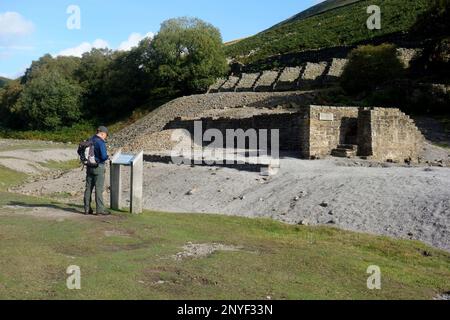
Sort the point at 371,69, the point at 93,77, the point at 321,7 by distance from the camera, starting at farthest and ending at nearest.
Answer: the point at 321,7 < the point at 93,77 < the point at 371,69

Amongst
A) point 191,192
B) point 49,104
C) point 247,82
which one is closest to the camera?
point 191,192

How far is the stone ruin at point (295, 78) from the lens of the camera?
45531 mm

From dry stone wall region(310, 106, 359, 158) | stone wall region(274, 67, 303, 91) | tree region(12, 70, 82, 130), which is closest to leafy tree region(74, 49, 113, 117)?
tree region(12, 70, 82, 130)

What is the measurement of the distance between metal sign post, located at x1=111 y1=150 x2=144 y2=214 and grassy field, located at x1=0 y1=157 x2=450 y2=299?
0.44 metres

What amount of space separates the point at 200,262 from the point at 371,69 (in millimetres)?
30992

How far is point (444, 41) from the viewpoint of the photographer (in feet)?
126

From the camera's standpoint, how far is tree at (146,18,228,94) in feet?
179

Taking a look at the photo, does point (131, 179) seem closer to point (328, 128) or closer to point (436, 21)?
point (328, 128)

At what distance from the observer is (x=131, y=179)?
12336 mm

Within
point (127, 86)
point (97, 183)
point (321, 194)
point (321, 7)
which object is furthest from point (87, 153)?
point (321, 7)

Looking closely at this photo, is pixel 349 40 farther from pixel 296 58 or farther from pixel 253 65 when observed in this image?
pixel 253 65

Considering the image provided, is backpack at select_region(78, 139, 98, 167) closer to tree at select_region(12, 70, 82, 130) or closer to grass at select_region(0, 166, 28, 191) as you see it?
grass at select_region(0, 166, 28, 191)
